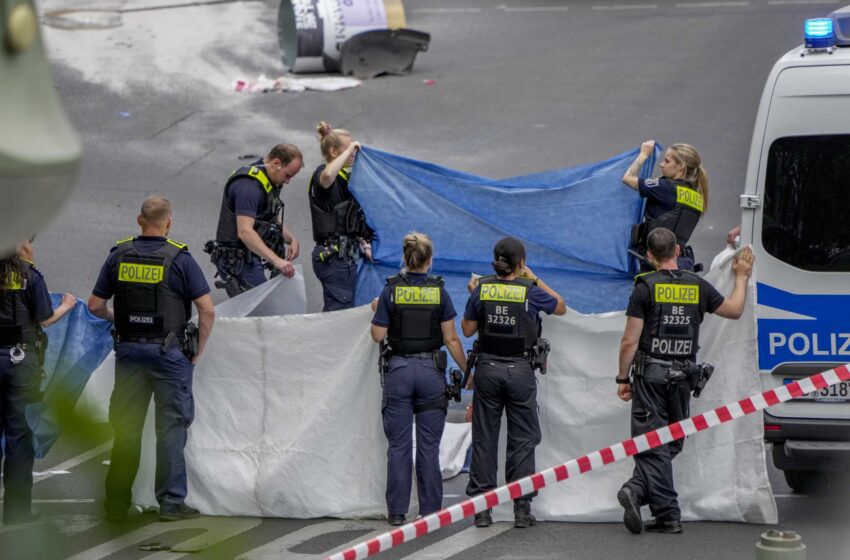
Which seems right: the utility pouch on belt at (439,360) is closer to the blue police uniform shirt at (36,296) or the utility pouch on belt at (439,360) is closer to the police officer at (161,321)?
the police officer at (161,321)

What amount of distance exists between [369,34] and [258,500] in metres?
12.4

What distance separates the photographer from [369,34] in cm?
1898

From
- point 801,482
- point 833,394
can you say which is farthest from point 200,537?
point 801,482

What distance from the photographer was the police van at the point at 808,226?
703 centimetres

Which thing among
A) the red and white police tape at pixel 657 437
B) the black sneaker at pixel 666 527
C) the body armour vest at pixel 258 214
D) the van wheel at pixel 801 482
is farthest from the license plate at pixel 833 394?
the body armour vest at pixel 258 214

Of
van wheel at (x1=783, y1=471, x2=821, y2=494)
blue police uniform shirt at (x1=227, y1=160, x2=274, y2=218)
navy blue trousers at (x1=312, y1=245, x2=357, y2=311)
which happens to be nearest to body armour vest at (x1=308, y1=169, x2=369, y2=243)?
navy blue trousers at (x1=312, y1=245, x2=357, y2=311)

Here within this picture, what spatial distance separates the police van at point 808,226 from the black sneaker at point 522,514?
56.8 inches

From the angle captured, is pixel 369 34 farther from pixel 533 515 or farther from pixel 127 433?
pixel 127 433

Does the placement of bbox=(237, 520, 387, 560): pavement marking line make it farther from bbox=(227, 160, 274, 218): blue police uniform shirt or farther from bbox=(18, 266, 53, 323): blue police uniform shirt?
bbox=(227, 160, 274, 218): blue police uniform shirt

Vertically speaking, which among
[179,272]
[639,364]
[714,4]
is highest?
[714,4]

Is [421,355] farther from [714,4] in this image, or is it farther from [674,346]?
[714,4]

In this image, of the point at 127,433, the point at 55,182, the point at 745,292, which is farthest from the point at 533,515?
the point at 55,182

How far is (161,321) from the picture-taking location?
288 inches

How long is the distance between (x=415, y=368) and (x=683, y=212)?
2385 millimetres
